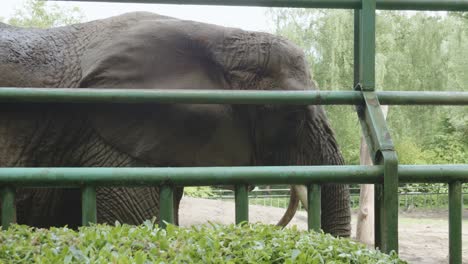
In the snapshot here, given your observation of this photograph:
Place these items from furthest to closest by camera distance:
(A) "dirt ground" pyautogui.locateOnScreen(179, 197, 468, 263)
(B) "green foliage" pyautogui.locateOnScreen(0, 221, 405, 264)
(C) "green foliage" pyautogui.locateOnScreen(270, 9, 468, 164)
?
(C) "green foliage" pyautogui.locateOnScreen(270, 9, 468, 164)
(A) "dirt ground" pyautogui.locateOnScreen(179, 197, 468, 263)
(B) "green foliage" pyautogui.locateOnScreen(0, 221, 405, 264)

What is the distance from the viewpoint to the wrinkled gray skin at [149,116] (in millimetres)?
3023

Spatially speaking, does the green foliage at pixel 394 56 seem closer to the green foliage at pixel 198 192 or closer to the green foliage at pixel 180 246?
the green foliage at pixel 198 192

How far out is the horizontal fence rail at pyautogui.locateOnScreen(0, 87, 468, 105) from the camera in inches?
53.3

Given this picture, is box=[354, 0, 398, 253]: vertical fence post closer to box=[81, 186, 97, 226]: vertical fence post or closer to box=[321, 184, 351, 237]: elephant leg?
box=[81, 186, 97, 226]: vertical fence post

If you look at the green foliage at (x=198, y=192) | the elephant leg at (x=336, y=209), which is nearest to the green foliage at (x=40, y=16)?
the green foliage at (x=198, y=192)

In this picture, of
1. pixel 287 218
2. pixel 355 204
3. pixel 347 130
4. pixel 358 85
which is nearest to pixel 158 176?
pixel 358 85

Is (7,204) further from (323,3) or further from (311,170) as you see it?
(323,3)

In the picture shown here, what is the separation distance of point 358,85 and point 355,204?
17349 millimetres

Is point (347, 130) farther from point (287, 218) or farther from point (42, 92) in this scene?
point (42, 92)

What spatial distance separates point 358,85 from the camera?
1.50 metres

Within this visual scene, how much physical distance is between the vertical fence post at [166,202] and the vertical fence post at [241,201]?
0.15 meters

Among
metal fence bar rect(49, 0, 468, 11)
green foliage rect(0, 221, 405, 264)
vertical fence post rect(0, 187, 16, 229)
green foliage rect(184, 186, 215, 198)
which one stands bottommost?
green foliage rect(184, 186, 215, 198)

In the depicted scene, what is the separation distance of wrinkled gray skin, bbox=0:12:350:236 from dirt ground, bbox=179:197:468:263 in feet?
17.5

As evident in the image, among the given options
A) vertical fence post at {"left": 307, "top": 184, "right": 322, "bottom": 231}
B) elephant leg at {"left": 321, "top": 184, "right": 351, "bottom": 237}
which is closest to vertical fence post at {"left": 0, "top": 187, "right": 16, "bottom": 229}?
vertical fence post at {"left": 307, "top": 184, "right": 322, "bottom": 231}
